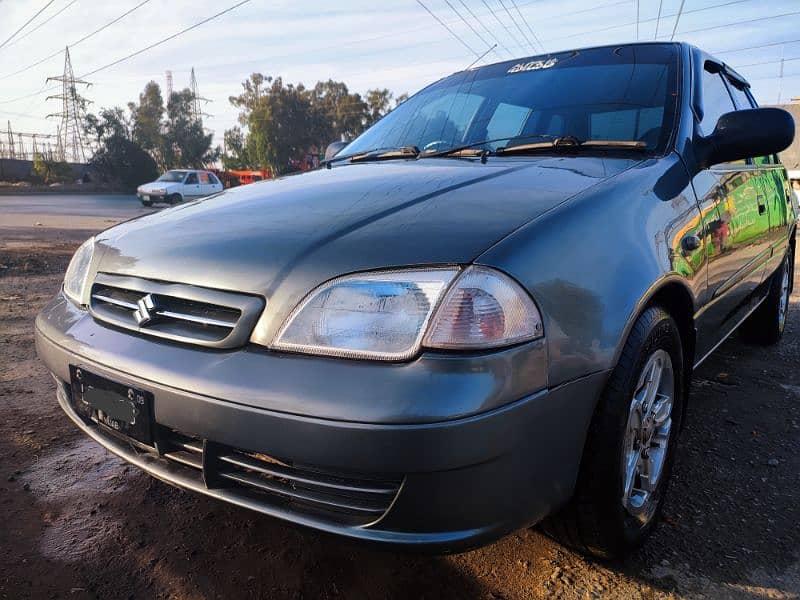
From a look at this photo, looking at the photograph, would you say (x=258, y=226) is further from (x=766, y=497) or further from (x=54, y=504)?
(x=766, y=497)

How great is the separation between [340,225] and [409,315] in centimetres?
38

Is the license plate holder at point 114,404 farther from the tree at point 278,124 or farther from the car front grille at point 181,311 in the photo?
the tree at point 278,124

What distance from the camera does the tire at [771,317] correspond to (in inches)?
160

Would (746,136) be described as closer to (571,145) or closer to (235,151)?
(571,145)

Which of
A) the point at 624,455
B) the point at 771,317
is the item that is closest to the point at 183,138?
the point at 771,317

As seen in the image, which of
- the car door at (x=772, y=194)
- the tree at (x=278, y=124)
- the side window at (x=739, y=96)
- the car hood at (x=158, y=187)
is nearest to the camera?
the car door at (x=772, y=194)

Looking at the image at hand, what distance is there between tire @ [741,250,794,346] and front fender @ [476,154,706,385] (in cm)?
263

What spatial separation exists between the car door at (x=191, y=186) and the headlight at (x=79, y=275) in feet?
74.1

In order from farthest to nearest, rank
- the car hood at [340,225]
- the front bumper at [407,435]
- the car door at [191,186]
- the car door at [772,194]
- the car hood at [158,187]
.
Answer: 1. the car door at [191,186]
2. the car hood at [158,187]
3. the car door at [772,194]
4. the car hood at [340,225]
5. the front bumper at [407,435]

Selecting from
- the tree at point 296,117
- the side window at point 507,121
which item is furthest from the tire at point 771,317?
the tree at point 296,117

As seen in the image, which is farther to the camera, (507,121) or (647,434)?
(507,121)

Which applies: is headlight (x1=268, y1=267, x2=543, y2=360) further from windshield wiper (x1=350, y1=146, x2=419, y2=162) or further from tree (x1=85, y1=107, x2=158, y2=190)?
tree (x1=85, y1=107, x2=158, y2=190)

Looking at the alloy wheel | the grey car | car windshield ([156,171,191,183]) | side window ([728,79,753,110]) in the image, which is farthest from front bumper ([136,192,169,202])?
the alloy wheel

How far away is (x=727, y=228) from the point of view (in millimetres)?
2398
